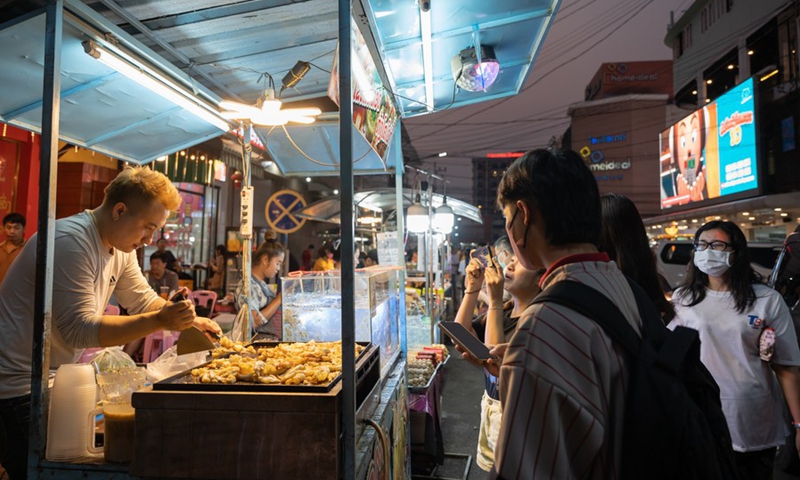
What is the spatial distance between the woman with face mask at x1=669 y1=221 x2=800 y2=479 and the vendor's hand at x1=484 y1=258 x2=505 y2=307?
1.49m

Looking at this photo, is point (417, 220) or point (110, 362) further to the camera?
point (417, 220)

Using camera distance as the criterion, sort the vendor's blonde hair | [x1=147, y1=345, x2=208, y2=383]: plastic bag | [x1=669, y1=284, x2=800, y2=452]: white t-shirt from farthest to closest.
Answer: [x1=669, y1=284, x2=800, y2=452]: white t-shirt, the vendor's blonde hair, [x1=147, y1=345, x2=208, y2=383]: plastic bag

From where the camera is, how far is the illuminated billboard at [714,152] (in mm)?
17703

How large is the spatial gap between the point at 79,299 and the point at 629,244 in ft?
9.38

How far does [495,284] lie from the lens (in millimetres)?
3051

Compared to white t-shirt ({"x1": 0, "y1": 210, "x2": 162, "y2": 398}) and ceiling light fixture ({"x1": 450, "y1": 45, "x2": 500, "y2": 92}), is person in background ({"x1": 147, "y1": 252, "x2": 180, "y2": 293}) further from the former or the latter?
ceiling light fixture ({"x1": 450, "y1": 45, "x2": 500, "y2": 92})

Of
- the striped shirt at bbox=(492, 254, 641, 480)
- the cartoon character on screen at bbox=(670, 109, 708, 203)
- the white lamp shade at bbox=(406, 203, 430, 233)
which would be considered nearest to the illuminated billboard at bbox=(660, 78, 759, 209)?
the cartoon character on screen at bbox=(670, 109, 708, 203)

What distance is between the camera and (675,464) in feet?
3.48

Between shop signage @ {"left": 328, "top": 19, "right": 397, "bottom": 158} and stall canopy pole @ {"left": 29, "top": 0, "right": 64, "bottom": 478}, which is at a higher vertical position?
shop signage @ {"left": 328, "top": 19, "right": 397, "bottom": 158}

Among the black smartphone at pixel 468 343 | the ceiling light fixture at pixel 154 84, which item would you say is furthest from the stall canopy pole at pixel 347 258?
the ceiling light fixture at pixel 154 84

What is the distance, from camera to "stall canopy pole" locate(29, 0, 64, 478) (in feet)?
6.55

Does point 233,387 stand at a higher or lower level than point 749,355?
higher

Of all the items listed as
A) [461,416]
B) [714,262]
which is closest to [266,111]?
[714,262]

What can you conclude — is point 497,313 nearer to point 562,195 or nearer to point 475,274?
point 475,274
